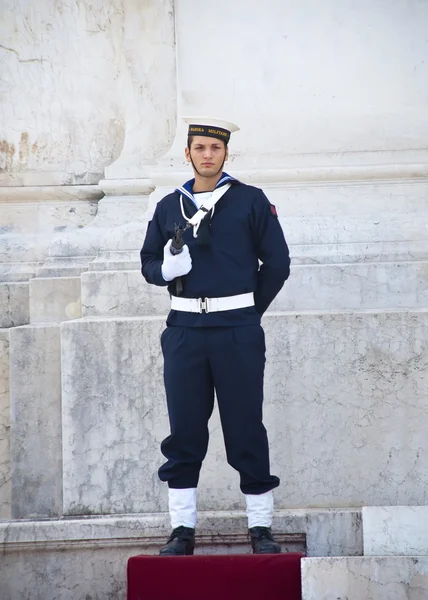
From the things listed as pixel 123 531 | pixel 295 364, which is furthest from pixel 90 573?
pixel 295 364

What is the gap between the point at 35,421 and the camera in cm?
562

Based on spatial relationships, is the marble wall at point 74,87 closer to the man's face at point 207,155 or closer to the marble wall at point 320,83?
the marble wall at point 320,83

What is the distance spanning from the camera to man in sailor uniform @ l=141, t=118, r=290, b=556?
4629mm

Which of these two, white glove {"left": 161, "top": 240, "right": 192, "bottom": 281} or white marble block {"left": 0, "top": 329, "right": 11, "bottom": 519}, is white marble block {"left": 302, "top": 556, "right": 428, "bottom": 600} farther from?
white marble block {"left": 0, "top": 329, "right": 11, "bottom": 519}

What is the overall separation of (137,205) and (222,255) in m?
1.99

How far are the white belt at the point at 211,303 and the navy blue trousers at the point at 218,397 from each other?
3.2 inches

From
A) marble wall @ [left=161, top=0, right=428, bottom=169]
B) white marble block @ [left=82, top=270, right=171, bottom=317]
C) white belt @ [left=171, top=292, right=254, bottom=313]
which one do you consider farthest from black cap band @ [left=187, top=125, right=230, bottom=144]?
marble wall @ [left=161, top=0, right=428, bottom=169]

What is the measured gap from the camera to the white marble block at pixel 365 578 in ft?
14.5

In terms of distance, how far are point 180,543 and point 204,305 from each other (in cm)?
98

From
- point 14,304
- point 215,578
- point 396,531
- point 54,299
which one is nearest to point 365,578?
point 396,531

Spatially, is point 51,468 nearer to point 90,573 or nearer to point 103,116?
point 90,573

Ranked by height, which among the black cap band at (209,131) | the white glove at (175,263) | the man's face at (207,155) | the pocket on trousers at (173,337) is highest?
the black cap band at (209,131)

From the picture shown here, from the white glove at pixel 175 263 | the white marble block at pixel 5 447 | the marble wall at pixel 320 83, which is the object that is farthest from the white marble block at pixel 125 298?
the white glove at pixel 175 263

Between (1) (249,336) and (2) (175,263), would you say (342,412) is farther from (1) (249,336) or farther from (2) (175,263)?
(2) (175,263)
